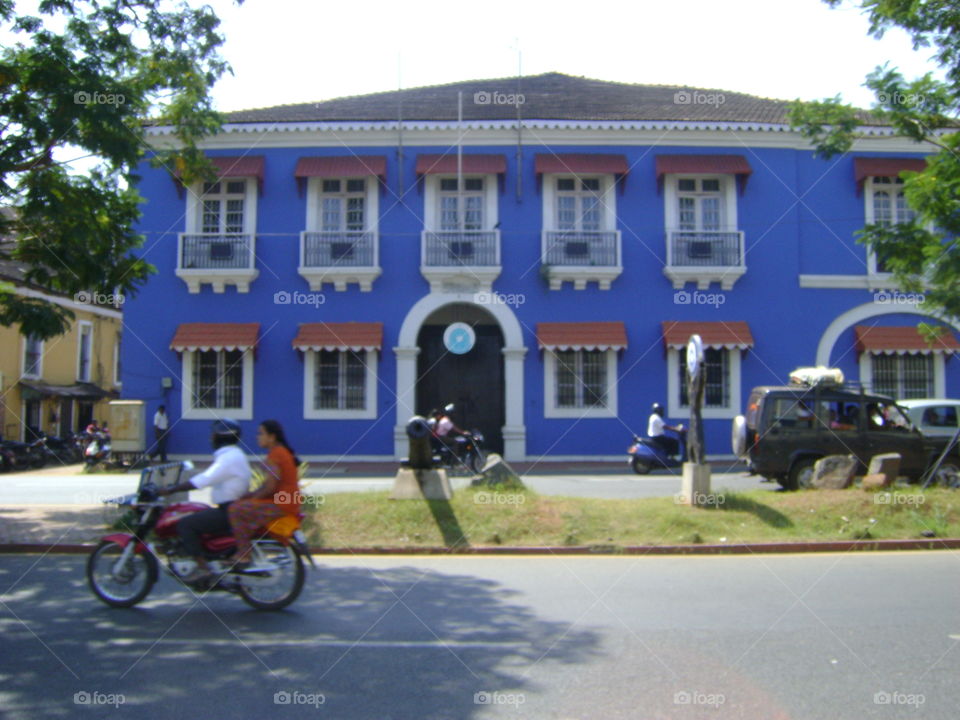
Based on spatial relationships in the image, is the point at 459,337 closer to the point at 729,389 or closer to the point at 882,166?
the point at 729,389

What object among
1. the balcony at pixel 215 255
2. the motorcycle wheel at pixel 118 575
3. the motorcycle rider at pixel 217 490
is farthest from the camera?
the balcony at pixel 215 255

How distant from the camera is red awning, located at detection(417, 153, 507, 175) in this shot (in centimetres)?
2133

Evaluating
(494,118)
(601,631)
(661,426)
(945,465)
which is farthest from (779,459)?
(494,118)

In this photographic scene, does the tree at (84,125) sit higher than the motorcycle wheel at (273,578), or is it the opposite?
the tree at (84,125)

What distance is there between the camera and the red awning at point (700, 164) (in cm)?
2145

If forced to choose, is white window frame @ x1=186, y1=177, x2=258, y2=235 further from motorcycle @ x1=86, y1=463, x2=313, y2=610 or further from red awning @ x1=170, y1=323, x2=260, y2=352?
motorcycle @ x1=86, y1=463, x2=313, y2=610

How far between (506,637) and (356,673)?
1348mm

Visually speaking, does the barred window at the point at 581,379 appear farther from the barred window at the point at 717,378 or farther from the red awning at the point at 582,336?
the barred window at the point at 717,378

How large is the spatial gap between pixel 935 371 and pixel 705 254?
6714mm

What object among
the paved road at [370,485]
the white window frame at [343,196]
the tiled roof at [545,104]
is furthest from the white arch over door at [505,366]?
the tiled roof at [545,104]

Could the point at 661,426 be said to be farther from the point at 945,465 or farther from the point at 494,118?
the point at 494,118

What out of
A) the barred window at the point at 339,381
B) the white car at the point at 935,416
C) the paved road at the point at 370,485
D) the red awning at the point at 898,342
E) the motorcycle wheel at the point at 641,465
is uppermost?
the red awning at the point at 898,342

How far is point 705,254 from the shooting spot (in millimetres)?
21797

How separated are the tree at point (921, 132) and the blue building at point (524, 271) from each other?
301 inches
